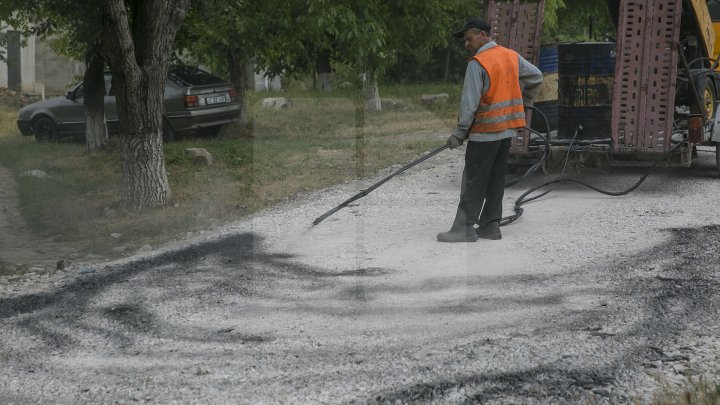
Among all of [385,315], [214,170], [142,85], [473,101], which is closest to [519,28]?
[473,101]

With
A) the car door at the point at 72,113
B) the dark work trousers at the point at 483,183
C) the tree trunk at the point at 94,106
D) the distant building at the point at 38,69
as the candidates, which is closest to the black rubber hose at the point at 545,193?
the dark work trousers at the point at 483,183

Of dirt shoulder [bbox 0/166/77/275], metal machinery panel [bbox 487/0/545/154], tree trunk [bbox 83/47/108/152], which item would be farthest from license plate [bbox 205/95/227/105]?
metal machinery panel [bbox 487/0/545/154]

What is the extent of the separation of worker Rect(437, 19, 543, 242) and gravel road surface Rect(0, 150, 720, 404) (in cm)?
26

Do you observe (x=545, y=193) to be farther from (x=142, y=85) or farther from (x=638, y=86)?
(x=142, y=85)

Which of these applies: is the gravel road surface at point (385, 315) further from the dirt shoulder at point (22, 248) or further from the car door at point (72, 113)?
the car door at point (72, 113)

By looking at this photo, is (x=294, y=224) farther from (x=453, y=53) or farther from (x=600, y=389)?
(x=453, y=53)

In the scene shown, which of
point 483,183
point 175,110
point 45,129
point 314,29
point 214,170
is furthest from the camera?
point 45,129

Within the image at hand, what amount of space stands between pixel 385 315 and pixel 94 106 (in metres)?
11.2

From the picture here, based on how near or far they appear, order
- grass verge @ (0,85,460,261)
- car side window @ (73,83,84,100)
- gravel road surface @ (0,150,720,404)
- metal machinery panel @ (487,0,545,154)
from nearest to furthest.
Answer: gravel road surface @ (0,150,720,404) → grass verge @ (0,85,460,261) → metal machinery panel @ (487,0,545,154) → car side window @ (73,83,84,100)

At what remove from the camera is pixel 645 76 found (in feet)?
32.0

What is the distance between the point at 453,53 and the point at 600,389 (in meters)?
30.2

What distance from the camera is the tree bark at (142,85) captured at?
9.67 metres

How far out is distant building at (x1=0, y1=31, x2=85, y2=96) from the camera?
3184cm

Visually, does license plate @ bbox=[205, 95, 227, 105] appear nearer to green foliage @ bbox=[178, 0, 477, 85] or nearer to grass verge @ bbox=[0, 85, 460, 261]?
grass verge @ bbox=[0, 85, 460, 261]
